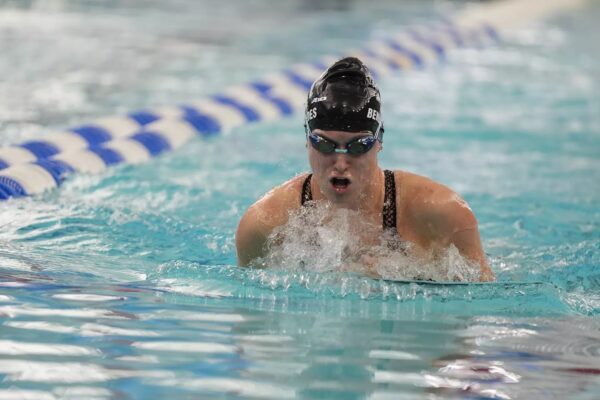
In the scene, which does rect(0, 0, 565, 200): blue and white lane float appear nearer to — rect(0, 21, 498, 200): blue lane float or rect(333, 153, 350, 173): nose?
rect(0, 21, 498, 200): blue lane float

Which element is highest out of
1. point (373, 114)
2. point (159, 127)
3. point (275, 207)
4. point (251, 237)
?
point (159, 127)

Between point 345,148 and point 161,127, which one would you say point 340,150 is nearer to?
point 345,148

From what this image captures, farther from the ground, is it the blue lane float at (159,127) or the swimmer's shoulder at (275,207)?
the blue lane float at (159,127)

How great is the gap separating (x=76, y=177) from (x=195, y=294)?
2.32 metres

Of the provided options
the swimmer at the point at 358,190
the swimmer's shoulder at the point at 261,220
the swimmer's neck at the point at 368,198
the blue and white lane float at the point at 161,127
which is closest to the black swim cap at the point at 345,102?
the swimmer at the point at 358,190

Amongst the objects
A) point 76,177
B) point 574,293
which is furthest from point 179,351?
point 76,177

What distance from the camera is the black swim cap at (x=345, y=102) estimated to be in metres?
3.28

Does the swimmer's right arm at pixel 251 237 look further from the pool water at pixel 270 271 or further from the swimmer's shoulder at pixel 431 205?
the swimmer's shoulder at pixel 431 205

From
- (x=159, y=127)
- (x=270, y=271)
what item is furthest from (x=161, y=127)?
(x=270, y=271)

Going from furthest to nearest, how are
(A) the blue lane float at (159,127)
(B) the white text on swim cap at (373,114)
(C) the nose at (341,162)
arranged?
1. (A) the blue lane float at (159,127)
2. (B) the white text on swim cap at (373,114)
3. (C) the nose at (341,162)

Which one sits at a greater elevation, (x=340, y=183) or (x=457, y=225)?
(x=340, y=183)

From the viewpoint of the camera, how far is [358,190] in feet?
10.9

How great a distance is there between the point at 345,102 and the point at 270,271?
0.64 metres

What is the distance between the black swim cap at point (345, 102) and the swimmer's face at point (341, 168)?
1.3 inches
